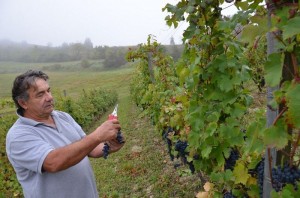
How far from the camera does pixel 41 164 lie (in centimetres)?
224

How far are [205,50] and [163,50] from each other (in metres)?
4.56

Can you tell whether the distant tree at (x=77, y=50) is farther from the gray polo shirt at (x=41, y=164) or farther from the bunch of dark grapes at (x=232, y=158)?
the bunch of dark grapes at (x=232, y=158)

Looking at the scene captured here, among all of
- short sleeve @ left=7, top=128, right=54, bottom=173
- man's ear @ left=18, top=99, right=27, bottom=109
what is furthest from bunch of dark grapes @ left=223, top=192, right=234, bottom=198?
man's ear @ left=18, top=99, right=27, bottom=109

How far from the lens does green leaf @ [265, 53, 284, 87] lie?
1.21m

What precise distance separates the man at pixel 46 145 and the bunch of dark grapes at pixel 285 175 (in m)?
1.18

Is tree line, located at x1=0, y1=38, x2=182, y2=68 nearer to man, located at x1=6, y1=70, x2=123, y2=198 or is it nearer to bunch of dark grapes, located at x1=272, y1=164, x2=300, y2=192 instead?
man, located at x1=6, y1=70, x2=123, y2=198

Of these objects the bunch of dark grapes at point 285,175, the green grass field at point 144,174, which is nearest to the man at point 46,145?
the bunch of dark grapes at point 285,175

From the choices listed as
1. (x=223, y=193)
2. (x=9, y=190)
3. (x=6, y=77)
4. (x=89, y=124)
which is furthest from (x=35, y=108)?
(x=6, y=77)

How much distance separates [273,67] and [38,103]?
6.27 feet

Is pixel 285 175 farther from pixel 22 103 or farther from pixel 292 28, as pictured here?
pixel 22 103

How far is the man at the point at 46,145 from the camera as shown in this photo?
7.37 ft

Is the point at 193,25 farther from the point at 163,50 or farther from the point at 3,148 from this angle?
the point at 3,148

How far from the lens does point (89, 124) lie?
16875mm

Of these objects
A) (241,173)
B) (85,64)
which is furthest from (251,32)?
(85,64)
